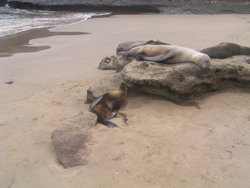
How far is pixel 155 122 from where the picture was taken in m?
3.39

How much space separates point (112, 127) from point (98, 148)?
410 millimetres

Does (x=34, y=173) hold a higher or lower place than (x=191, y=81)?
lower

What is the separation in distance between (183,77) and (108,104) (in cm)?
94

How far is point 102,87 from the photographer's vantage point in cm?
425

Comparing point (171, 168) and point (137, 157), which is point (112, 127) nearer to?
point (137, 157)

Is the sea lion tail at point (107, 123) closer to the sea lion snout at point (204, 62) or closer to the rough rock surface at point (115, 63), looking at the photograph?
the sea lion snout at point (204, 62)

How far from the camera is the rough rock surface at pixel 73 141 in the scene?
109 inches

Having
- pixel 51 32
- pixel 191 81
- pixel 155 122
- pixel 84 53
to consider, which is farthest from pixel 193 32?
pixel 155 122

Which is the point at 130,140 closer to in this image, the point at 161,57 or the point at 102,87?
the point at 102,87

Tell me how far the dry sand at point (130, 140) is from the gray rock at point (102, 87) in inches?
6.0

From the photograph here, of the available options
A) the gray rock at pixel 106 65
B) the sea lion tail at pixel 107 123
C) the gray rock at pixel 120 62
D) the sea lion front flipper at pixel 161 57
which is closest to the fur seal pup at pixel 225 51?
the sea lion front flipper at pixel 161 57

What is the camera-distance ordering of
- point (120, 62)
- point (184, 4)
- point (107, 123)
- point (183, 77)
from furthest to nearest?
point (184, 4)
point (120, 62)
point (183, 77)
point (107, 123)

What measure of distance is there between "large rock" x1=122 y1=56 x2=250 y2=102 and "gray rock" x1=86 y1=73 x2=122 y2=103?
295 millimetres

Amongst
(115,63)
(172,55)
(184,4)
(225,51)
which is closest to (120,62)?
(115,63)
